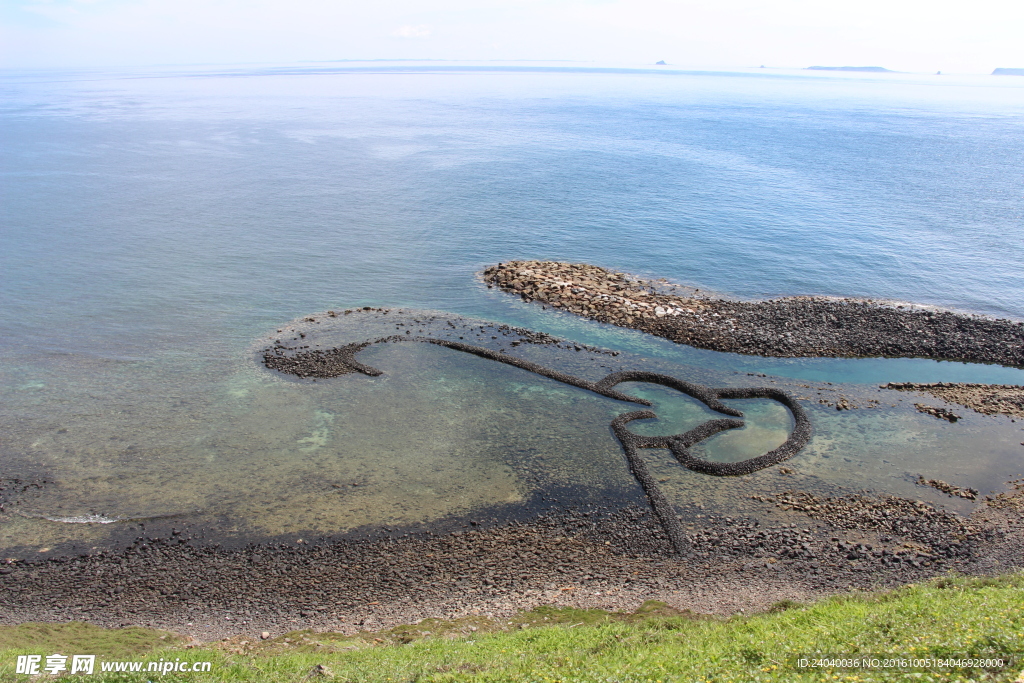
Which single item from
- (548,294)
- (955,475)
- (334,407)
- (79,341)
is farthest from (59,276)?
(955,475)

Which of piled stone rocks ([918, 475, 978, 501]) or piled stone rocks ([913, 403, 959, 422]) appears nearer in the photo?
piled stone rocks ([918, 475, 978, 501])

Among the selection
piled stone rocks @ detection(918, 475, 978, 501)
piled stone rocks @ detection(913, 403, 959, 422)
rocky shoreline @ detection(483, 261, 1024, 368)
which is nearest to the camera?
piled stone rocks @ detection(918, 475, 978, 501)

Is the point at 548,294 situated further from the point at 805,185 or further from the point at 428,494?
the point at 805,185

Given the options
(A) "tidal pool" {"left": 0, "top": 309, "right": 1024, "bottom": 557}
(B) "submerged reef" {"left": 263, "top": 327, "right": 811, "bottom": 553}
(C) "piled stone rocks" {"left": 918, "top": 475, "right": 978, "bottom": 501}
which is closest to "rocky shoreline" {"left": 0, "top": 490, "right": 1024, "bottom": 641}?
(C) "piled stone rocks" {"left": 918, "top": 475, "right": 978, "bottom": 501}

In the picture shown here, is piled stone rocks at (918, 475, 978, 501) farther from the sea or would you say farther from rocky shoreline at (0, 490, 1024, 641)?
rocky shoreline at (0, 490, 1024, 641)

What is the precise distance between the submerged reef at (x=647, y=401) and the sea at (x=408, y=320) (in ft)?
2.93

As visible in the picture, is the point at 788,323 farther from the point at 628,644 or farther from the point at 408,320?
the point at 628,644

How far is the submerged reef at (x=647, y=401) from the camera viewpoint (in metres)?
32.5

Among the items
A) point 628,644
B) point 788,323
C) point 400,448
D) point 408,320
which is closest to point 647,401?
point 400,448

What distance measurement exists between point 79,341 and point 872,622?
2181 inches

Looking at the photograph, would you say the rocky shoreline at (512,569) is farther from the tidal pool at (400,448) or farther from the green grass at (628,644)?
the tidal pool at (400,448)

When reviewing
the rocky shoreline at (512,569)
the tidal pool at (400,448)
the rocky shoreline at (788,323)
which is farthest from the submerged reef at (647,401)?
the rocky shoreline at (788,323)

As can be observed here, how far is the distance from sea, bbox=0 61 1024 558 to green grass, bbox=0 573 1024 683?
23.6ft

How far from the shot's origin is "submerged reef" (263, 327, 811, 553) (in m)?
32.5
